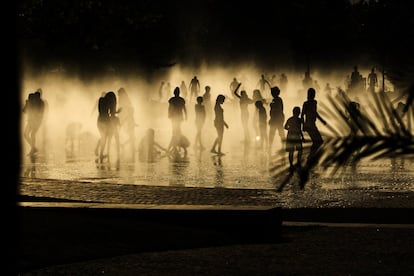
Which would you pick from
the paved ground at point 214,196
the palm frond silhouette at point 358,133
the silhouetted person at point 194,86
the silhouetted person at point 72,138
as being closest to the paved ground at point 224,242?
the paved ground at point 214,196

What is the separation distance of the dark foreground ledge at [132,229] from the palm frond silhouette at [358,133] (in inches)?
276

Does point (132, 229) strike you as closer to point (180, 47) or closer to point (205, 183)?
point (205, 183)

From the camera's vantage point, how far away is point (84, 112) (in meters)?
56.0

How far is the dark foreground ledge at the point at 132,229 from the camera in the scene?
11586mm

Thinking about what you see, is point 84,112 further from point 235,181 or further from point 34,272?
point 34,272

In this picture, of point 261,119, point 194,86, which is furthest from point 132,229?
point 194,86

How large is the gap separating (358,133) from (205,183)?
1646cm

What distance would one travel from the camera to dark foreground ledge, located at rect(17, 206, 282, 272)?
11586mm

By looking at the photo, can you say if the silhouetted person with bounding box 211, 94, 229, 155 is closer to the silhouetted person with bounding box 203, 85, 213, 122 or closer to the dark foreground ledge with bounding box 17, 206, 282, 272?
the silhouetted person with bounding box 203, 85, 213, 122

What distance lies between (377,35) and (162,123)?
156ft

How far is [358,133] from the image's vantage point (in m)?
4.26

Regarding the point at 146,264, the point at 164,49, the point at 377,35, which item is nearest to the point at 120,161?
the point at 146,264

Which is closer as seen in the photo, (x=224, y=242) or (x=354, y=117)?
(x=354, y=117)

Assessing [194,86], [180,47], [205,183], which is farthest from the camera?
[180,47]
